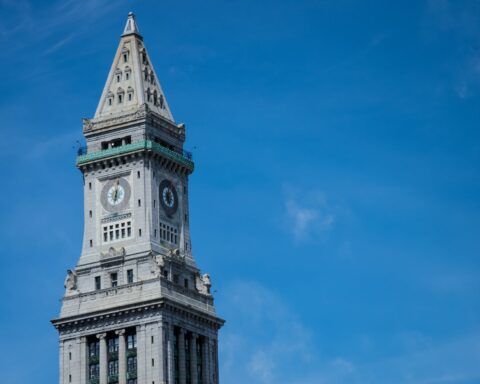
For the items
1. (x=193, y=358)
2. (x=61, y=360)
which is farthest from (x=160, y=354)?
(x=61, y=360)

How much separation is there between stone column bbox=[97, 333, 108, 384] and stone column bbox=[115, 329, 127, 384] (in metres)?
2.00

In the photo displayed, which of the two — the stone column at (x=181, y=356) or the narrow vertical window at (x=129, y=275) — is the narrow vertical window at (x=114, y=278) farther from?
the stone column at (x=181, y=356)

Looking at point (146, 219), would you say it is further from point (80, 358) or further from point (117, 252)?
point (80, 358)

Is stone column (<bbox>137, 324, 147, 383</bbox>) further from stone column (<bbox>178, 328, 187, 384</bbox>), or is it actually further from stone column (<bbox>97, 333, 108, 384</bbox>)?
stone column (<bbox>178, 328, 187, 384</bbox>)

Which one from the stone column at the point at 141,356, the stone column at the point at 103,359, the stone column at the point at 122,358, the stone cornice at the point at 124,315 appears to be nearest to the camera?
the stone column at the point at 141,356

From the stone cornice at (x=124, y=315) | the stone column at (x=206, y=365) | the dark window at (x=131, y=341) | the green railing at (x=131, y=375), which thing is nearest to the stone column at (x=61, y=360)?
the stone cornice at (x=124, y=315)

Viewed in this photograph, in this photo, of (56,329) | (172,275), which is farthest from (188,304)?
(56,329)

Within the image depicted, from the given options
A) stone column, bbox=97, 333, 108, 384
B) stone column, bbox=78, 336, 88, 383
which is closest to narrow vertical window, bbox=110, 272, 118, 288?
stone column, bbox=97, 333, 108, 384

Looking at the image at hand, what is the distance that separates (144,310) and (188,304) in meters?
6.88

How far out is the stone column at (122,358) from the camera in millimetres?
191625

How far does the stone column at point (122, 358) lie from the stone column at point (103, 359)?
78.6 inches

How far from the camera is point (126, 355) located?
632ft

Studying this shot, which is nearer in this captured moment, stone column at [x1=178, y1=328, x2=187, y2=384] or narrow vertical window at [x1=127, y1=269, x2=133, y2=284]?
stone column at [x1=178, y1=328, x2=187, y2=384]

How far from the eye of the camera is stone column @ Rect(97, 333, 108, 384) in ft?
634
